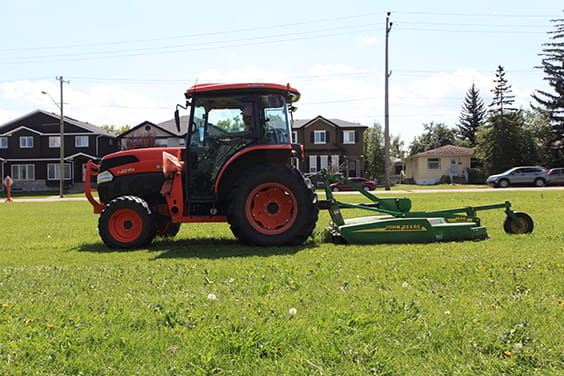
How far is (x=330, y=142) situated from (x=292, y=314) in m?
47.7

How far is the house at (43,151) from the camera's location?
50.7 m

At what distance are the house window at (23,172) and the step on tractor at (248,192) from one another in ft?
161

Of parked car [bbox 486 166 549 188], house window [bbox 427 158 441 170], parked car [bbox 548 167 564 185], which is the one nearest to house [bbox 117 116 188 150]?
house window [bbox 427 158 441 170]

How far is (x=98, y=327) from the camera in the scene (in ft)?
11.7

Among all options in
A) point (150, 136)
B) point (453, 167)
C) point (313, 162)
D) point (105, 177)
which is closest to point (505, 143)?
point (453, 167)

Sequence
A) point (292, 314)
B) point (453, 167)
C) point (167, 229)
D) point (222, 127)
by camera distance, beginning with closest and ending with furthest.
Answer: point (292, 314)
point (222, 127)
point (167, 229)
point (453, 167)

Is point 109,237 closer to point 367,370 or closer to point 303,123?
point 367,370

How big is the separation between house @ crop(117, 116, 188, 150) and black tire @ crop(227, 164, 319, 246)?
41339mm

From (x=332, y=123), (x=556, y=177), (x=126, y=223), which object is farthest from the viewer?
(x=332, y=123)

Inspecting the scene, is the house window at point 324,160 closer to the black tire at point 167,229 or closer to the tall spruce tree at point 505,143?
the tall spruce tree at point 505,143

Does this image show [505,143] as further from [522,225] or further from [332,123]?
[522,225]

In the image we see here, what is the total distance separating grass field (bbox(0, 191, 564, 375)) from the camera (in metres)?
2.99

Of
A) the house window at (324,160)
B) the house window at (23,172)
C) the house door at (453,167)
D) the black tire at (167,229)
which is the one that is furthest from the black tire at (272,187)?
the house door at (453,167)

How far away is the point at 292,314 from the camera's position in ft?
12.6
